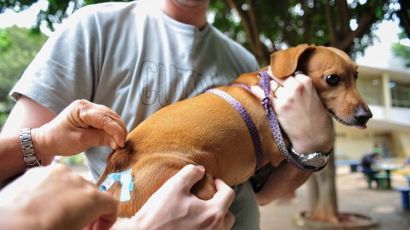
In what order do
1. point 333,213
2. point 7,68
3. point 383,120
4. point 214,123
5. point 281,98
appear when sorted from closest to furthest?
1. point 214,123
2. point 281,98
3. point 333,213
4. point 7,68
5. point 383,120

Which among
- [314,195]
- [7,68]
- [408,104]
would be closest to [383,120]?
[408,104]

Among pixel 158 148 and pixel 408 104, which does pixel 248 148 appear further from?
pixel 408 104

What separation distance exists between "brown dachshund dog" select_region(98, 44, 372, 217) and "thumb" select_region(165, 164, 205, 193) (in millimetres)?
62

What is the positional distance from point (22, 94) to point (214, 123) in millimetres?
721

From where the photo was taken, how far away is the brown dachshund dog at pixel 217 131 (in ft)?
3.85

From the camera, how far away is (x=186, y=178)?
1.09 meters

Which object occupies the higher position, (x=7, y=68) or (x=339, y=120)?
(x=339, y=120)

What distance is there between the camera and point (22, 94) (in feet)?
A: 4.16

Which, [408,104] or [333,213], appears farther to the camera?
[408,104]

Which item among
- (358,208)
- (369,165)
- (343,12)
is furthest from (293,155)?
(369,165)

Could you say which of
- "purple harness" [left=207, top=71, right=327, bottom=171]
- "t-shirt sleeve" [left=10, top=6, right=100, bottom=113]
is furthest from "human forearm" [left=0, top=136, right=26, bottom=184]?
"purple harness" [left=207, top=71, right=327, bottom=171]

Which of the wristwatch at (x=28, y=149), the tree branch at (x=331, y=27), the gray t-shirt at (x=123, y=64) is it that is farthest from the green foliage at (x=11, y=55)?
the tree branch at (x=331, y=27)

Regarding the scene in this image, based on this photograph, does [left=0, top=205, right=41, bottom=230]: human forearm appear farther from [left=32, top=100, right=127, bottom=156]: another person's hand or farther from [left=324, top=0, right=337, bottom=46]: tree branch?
[left=324, top=0, right=337, bottom=46]: tree branch

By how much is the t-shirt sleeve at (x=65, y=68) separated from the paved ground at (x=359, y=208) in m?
5.27
